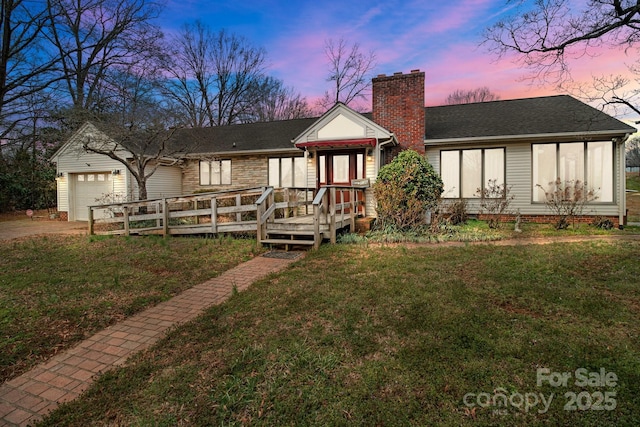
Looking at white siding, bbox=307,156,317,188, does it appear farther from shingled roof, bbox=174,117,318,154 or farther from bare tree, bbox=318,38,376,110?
bare tree, bbox=318,38,376,110

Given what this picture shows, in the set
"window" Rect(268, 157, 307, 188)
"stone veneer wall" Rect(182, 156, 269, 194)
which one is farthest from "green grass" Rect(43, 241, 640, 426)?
"stone veneer wall" Rect(182, 156, 269, 194)

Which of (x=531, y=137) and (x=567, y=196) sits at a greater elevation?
(x=531, y=137)

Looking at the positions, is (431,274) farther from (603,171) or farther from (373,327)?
(603,171)

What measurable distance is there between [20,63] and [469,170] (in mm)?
17321

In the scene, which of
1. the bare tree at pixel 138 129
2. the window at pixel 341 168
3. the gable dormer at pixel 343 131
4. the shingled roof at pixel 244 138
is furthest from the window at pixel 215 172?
the window at pixel 341 168

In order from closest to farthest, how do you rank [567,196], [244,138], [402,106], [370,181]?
[567,196] < [370,181] < [402,106] < [244,138]

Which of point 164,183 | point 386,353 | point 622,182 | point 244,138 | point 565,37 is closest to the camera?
point 386,353

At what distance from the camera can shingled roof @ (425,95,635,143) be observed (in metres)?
10.8

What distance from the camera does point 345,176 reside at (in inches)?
496

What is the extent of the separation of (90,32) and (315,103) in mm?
17227

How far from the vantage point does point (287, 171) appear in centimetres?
1452

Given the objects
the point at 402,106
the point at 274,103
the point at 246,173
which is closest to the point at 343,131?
the point at 402,106

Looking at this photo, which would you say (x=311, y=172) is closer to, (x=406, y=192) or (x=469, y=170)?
(x=406, y=192)

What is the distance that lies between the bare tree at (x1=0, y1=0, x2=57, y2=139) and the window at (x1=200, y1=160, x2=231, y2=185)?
657 centimetres
